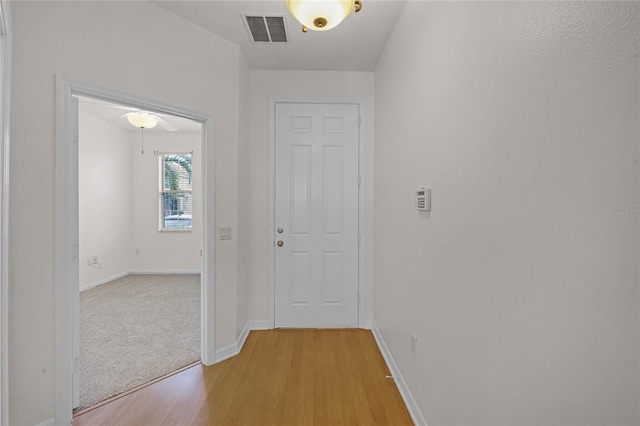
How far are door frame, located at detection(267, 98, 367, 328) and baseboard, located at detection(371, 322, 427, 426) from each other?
0.47m

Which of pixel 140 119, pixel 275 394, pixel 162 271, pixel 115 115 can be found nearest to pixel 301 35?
pixel 140 119

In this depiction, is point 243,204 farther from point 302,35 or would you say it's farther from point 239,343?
point 302,35

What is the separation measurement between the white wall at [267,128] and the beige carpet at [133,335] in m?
0.83

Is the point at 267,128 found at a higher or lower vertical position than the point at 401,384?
higher

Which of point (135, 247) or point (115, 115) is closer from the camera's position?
point (115, 115)

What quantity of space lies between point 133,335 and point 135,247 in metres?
3.24

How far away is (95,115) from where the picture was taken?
181 inches

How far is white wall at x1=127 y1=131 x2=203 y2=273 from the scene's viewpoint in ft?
18.0

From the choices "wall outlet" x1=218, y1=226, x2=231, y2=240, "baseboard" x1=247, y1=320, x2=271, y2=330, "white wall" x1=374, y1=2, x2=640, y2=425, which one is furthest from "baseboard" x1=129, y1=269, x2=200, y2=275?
"white wall" x1=374, y1=2, x2=640, y2=425

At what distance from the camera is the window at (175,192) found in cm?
559

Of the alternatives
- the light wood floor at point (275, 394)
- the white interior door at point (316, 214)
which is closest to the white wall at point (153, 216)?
the white interior door at point (316, 214)

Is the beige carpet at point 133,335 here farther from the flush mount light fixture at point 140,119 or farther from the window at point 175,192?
the flush mount light fixture at point 140,119

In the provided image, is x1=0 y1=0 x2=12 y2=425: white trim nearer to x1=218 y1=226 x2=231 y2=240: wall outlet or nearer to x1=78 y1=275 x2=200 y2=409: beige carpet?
x1=78 y1=275 x2=200 y2=409: beige carpet

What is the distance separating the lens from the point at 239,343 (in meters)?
2.59
